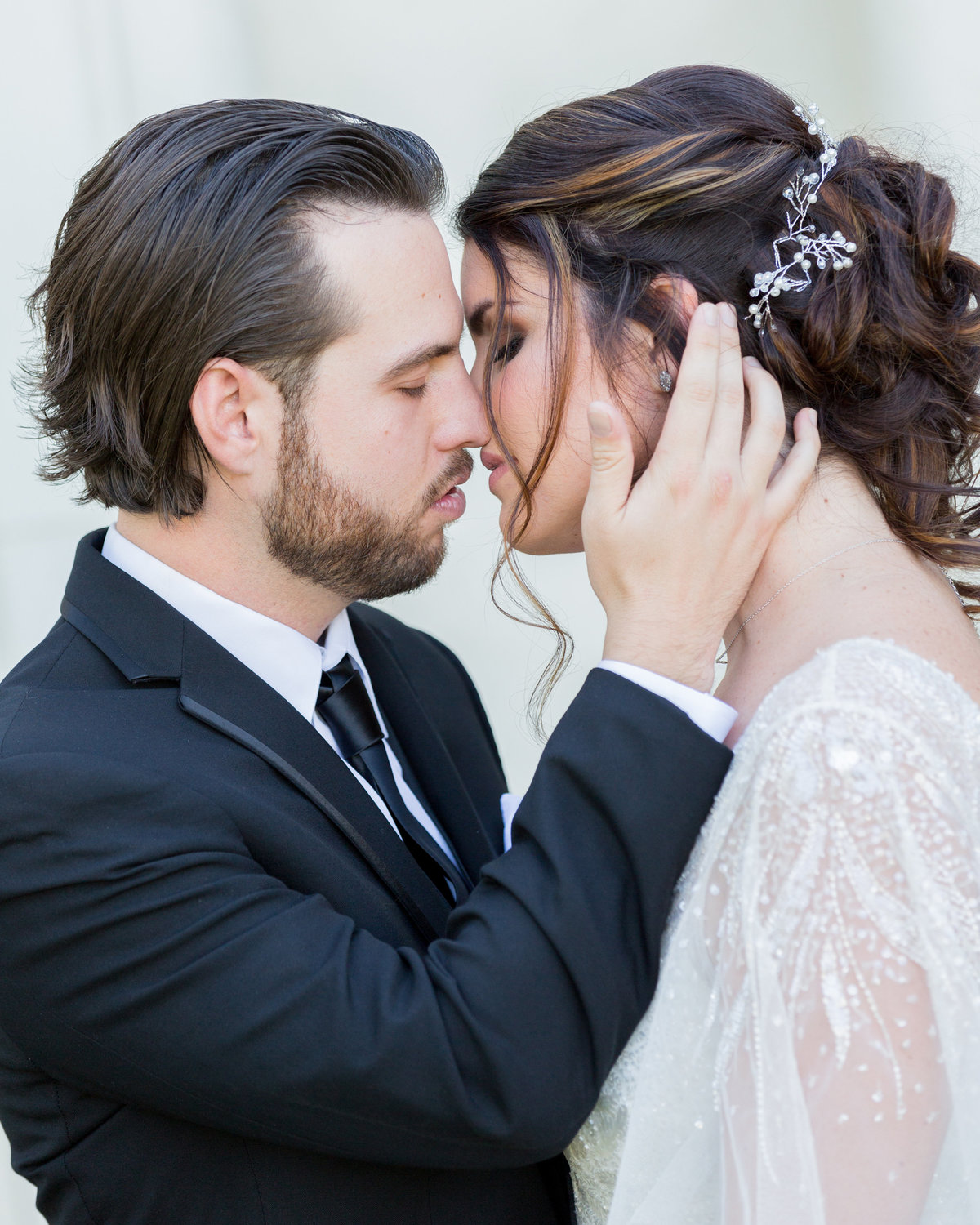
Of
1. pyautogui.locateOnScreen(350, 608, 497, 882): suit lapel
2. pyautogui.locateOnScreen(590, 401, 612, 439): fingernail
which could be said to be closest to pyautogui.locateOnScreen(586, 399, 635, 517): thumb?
pyautogui.locateOnScreen(590, 401, 612, 439): fingernail

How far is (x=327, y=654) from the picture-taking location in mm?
2348

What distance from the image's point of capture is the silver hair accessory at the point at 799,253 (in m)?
1.87

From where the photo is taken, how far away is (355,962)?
1.57 metres

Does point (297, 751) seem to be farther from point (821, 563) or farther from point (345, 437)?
point (821, 563)

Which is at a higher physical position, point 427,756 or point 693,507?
point 693,507

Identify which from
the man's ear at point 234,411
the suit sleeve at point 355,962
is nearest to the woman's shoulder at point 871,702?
the suit sleeve at point 355,962

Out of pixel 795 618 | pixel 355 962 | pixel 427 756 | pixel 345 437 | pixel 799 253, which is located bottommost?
pixel 427 756

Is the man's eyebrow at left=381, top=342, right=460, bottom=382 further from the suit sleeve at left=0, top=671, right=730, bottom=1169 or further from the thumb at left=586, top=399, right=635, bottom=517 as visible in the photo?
the suit sleeve at left=0, top=671, right=730, bottom=1169

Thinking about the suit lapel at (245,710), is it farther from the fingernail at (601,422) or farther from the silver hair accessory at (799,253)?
the silver hair accessory at (799,253)

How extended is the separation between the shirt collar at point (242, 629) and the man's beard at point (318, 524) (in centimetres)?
14

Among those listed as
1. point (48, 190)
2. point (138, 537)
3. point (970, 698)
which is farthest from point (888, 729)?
point (48, 190)

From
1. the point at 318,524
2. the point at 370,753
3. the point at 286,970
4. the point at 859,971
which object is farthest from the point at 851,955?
the point at 318,524

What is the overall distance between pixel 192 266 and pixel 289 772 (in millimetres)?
1007

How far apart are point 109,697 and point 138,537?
0.52 metres
